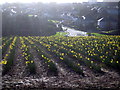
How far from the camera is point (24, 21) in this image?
32.9 m

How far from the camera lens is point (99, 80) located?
22.4 ft

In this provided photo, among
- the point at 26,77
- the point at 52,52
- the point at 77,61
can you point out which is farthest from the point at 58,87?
the point at 52,52

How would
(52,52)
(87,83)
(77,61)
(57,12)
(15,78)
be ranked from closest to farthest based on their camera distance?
1. (87,83)
2. (15,78)
3. (77,61)
4. (52,52)
5. (57,12)

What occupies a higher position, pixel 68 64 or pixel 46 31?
pixel 68 64

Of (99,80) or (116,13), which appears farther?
(116,13)

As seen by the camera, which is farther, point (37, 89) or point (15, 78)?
point (15, 78)

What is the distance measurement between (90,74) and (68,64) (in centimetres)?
159

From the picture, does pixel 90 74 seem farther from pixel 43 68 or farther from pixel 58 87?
pixel 43 68

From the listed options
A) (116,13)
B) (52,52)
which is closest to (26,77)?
(52,52)

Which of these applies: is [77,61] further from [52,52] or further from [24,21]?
[24,21]

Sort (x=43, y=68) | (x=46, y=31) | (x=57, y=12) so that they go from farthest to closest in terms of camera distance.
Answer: (x=57, y=12)
(x=46, y=31)
(x=43, y=68)

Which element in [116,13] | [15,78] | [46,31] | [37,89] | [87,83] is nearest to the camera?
[37,89]

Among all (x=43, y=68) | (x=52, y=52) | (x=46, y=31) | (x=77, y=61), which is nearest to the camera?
(x=43, y=68)

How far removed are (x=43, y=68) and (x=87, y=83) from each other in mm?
2754
